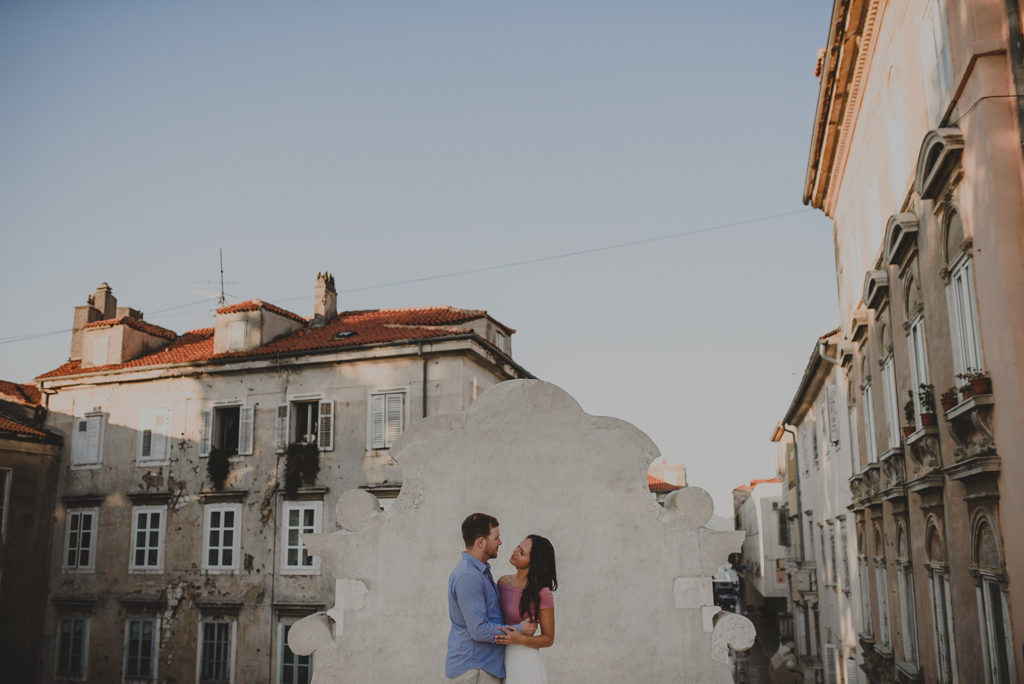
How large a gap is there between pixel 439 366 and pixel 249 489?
289 inches

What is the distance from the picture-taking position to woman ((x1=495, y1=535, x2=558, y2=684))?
590 centimetres

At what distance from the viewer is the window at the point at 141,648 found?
27.0 m

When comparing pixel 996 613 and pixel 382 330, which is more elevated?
pixel 382 330

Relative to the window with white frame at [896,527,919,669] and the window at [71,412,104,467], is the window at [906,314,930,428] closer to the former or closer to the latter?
the window with white frame at [896,527,919,669]

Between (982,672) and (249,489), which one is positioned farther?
(249,489)

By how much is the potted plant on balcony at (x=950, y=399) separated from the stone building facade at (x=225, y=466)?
15.9 meters

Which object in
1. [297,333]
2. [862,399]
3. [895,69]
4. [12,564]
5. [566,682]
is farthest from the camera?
[297,333]

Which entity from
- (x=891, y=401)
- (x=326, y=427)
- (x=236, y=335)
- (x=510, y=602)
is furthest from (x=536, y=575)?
(x=236, y=335)

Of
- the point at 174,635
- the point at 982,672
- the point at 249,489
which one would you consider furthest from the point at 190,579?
the point at 982,672

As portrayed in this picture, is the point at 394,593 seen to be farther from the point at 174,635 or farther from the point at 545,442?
the point at 174,635

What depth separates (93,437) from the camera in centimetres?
2991

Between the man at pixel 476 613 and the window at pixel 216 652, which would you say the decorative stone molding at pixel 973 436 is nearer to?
the man at pixel 476 613

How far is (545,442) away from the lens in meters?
8.62

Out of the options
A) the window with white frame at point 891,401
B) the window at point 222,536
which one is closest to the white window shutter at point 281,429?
the window at point 222,536
